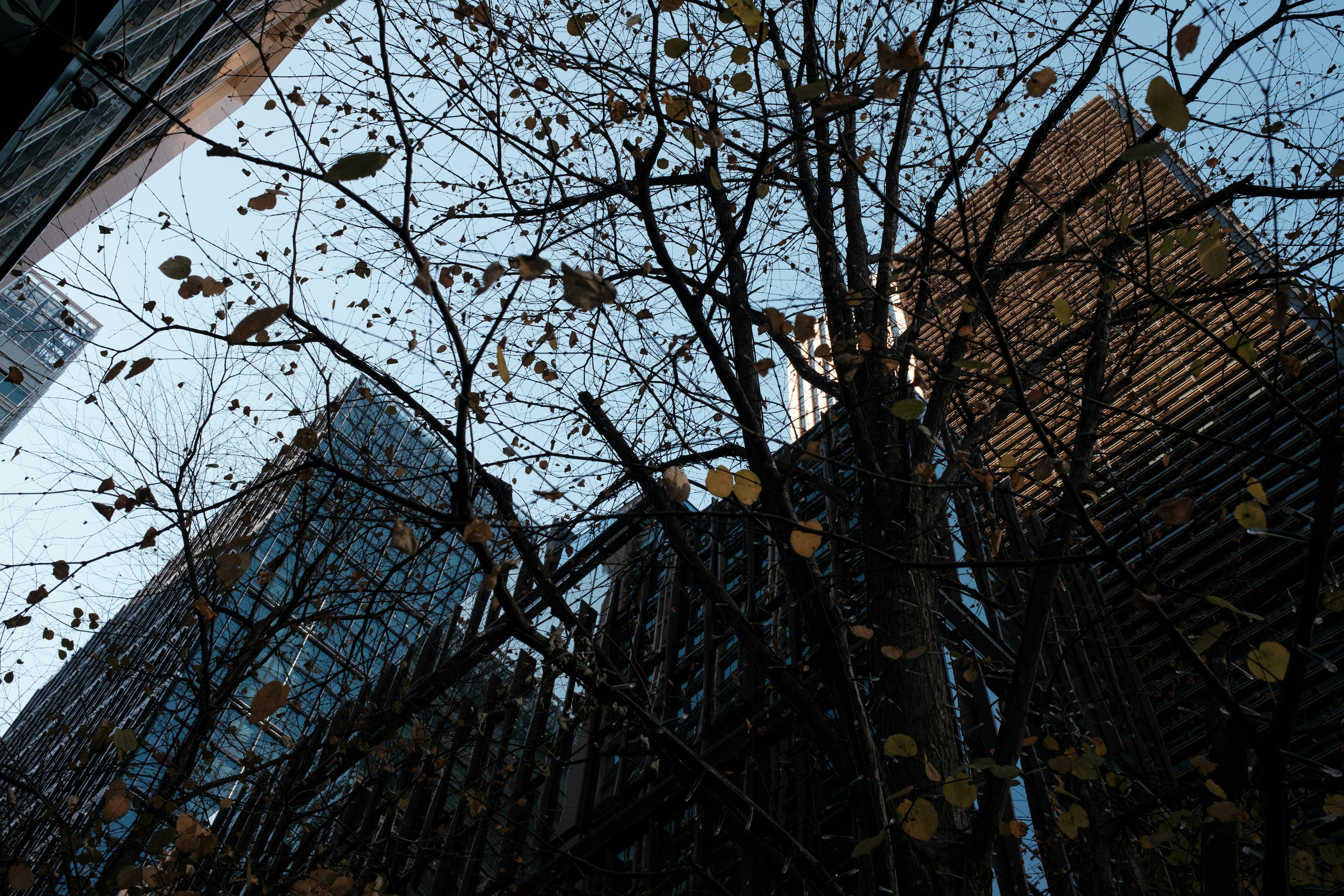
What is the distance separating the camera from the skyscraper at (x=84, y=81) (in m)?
4.88

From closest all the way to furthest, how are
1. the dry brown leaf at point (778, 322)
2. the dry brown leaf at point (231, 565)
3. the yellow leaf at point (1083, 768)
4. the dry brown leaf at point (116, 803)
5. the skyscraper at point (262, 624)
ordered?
the dry brown leaf at point (231, 565)
the yellow leaf at point (1083, 768)
the dry brown leaf at point (778, 322)
the dry brown leaf at point (116, 803)
the skyscraper at point (262, 624)

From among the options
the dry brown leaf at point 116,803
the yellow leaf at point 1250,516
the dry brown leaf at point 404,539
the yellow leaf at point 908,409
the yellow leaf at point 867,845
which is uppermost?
the yellow leaf at point 908,409

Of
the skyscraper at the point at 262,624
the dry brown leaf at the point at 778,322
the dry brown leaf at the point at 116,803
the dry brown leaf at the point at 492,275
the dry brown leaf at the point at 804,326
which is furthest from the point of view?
the skyscraper at the point at 262,624

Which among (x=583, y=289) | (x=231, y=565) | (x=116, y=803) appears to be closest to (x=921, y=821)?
(x=583, y=289)

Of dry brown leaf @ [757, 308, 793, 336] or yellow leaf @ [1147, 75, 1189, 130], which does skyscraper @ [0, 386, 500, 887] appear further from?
yellow leaf @ [1147, 75, 1189, 130]

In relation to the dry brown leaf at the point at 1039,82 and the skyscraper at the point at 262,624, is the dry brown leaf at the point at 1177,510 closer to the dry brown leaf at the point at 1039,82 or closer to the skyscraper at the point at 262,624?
the dry brown leaf at the point at 1039,82

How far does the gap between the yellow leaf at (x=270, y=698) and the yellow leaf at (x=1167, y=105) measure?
289 centimetres

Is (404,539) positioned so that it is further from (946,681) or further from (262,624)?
(262,624)

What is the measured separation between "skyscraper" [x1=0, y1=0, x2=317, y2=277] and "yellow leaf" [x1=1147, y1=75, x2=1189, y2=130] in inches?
116

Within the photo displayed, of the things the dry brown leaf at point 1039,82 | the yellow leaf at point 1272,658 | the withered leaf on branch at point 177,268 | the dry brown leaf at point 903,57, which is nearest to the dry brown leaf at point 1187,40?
the dry brown leaf at point 1039,82

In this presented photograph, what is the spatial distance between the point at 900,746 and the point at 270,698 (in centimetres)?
204

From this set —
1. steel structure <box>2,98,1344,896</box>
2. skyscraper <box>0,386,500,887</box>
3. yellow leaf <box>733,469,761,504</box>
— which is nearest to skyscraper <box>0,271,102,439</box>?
skyscraper <box>0,386,500,887</box>

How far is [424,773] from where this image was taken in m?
7.96

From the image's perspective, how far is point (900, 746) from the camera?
292cm
